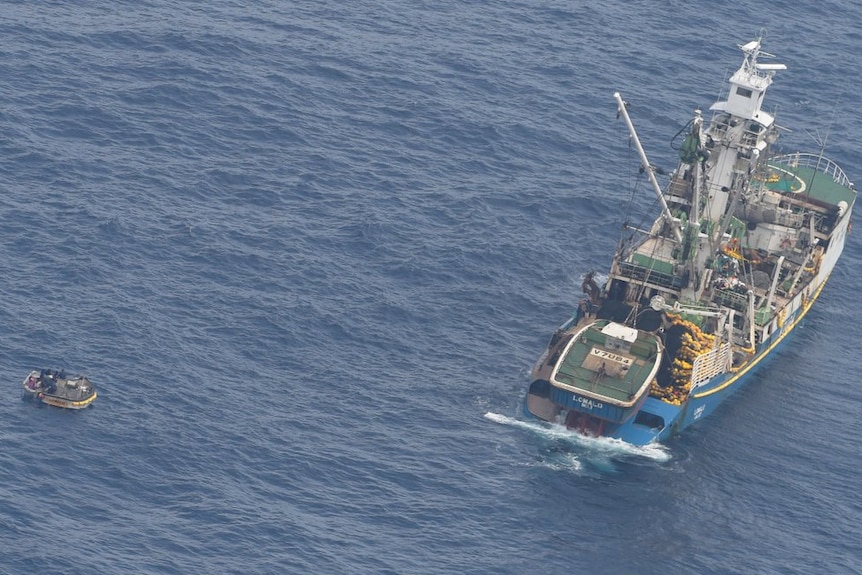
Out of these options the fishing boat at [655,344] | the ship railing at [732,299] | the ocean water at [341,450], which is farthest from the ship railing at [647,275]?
the ocean water at [341,450]

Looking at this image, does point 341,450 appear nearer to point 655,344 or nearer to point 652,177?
point 655,344

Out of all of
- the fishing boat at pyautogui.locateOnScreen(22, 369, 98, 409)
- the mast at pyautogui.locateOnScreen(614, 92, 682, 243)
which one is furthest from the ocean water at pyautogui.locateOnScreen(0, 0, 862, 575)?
the mast at pyautogui.locateOnScreen(614, 92, 682, 243)

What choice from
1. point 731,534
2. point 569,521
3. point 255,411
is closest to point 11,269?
point 255,411

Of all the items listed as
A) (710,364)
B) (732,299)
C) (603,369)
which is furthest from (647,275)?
(603,369)

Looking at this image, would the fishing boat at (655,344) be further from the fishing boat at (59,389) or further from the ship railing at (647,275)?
the fishing boat at (59,389)

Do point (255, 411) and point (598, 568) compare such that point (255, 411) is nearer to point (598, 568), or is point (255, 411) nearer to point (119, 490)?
point (119, 490)
